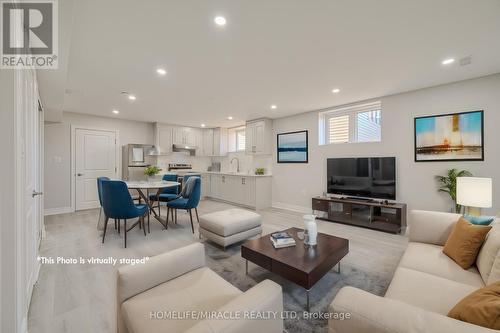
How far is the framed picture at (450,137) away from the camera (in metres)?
3.15

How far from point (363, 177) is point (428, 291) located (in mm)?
3092

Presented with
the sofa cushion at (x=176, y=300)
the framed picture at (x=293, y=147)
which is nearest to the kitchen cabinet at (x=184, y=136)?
the framed picture at (x=293, y=147)

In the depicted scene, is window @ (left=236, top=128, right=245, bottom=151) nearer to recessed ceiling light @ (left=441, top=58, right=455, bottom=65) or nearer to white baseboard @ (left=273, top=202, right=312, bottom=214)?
white baseboard @ (left=273, top=202, right=312, bottom=214)

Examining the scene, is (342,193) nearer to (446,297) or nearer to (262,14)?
(446,297)

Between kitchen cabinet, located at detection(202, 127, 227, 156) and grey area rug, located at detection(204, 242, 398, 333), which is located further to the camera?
kitchen cabinet, located at detection(202, 127, 227, 156)

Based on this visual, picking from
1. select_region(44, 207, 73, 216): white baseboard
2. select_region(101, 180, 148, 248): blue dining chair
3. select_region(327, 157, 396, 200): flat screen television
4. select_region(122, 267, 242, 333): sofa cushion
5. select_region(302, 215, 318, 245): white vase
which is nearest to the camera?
select_region(122, 267, 242, 333): sofa cushion

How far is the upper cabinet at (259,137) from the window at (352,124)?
143cm

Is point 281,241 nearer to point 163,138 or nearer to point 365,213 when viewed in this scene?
point 365,213

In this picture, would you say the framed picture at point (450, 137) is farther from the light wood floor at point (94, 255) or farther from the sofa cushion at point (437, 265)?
the sofa cushion at point (437, 265)

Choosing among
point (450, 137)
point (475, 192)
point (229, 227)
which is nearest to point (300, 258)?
point (229, 227)

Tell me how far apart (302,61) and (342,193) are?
9.56ft

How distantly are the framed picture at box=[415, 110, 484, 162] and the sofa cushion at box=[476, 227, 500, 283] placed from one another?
235 centimetres

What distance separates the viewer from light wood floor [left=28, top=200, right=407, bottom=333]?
167 centimetres

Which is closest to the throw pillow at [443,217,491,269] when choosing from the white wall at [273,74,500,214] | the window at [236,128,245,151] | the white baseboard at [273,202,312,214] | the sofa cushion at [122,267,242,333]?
the sofa cushion at [122,267,242,333]
